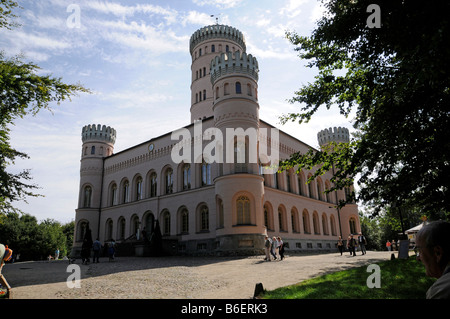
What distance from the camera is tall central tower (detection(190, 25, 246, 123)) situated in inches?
1522

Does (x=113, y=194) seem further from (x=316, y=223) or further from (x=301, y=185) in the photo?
(x=316, y=223)

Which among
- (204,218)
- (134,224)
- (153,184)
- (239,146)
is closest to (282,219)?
(204,218)

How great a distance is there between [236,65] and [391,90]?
2145 centimetres

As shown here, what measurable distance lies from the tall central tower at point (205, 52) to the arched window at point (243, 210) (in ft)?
54.0

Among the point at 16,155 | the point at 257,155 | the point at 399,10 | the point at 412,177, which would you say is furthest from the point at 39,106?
the point at 257,155

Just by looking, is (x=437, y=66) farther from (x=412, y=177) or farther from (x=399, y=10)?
(x=412, y=177)

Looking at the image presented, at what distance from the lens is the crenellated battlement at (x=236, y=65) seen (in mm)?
27750

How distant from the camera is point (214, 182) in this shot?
87.8 ft

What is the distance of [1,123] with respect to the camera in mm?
12055

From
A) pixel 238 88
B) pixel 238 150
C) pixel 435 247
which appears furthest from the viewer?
pixel 238 88

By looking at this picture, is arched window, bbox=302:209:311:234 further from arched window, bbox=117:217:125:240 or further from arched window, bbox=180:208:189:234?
arched window, bbox=117:217:125:240

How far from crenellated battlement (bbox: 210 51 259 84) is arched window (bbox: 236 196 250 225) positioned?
11544mm

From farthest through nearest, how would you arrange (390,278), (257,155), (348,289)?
(257,155) < (390,278) < (348,289)

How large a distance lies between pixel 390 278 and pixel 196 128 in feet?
79.0
